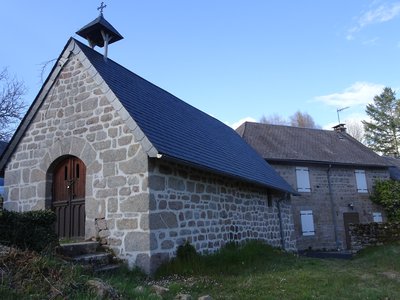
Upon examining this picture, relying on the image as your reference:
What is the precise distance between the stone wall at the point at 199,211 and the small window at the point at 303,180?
8194 mm

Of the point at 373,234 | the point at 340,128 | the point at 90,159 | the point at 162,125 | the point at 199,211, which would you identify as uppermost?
the point at 340,128

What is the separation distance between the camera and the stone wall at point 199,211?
7.46 metres

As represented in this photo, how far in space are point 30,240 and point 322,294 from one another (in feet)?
15.6

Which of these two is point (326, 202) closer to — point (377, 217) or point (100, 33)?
point (377, 217)

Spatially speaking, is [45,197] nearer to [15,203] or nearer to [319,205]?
[15,203]

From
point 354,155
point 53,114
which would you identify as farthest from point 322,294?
point 354,155

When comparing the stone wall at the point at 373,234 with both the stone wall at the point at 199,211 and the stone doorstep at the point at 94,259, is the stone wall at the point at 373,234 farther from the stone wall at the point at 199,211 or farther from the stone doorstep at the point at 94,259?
the stone doorstep at the point at 94,259

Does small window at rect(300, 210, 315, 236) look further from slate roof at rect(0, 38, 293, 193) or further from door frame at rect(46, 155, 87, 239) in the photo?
door frame at rect(46, 155, 87, 239)

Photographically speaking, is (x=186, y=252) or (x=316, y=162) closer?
(x=186, y=252)

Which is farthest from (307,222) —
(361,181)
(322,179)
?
(361,181)

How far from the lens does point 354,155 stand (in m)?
22.5

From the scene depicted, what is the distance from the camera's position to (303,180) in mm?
20172

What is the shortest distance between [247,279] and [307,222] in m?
13.8

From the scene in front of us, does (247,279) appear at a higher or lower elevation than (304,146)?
lower
